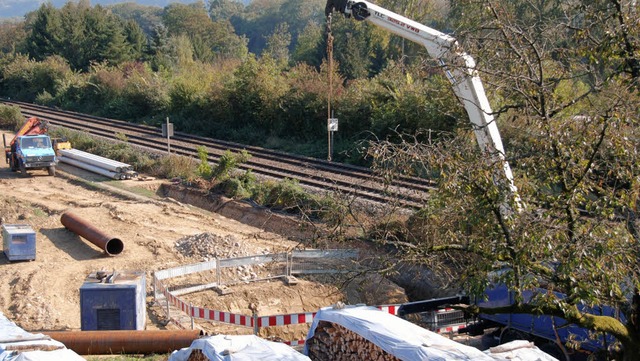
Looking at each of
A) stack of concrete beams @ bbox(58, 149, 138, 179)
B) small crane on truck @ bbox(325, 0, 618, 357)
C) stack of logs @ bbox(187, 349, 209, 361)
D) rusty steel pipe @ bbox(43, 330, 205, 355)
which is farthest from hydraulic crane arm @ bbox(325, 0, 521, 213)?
stack of concrete beams @ bbox(58, 149, 138, 179)

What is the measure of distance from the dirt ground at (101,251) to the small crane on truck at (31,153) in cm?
56

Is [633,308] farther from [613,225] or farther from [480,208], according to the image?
[480,208]

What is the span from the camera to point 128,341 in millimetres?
11242

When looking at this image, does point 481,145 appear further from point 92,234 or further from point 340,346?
point 92,234

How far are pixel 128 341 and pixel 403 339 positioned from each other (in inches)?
200

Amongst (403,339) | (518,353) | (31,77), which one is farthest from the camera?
(31,77)

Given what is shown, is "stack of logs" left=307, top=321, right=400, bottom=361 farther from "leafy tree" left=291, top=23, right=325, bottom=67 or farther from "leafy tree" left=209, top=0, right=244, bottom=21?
"leafy tree" left=209, top=0, right=244, bottom=21

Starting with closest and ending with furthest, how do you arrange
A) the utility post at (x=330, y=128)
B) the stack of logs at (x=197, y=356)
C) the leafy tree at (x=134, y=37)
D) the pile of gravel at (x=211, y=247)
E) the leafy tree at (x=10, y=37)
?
the stack of logs at (x=197, y=356) < the pile of gravel at (x=211, y=247) < the utility post at (x=330, y=128) < the leafy tree at (x=134, y=37) < the leafy tree at (x=10, y=37)

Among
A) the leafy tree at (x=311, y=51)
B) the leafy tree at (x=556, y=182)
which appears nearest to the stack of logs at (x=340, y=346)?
the leafy tree at (x=556, y=182)

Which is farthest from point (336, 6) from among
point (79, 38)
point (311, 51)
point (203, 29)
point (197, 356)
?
point (203, 29)

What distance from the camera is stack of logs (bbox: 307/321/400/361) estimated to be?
899cm

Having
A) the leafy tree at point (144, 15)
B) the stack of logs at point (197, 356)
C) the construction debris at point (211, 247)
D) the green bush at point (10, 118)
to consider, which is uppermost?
the leafy tree at point (144, 15)

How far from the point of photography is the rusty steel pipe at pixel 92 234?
1809cm

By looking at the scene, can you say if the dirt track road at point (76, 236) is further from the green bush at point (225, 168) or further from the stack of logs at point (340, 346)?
the stack of logs at point (340, 346)
